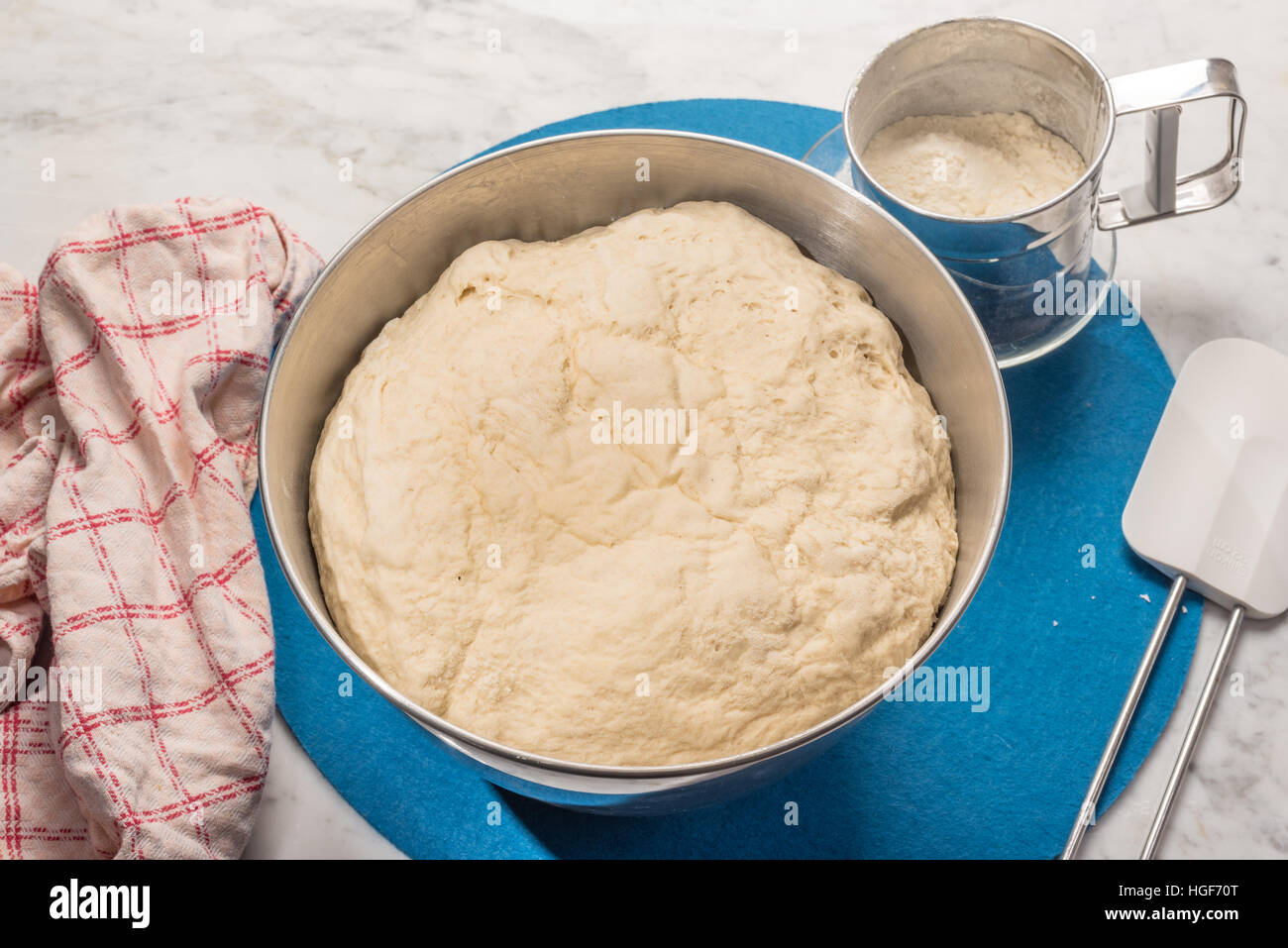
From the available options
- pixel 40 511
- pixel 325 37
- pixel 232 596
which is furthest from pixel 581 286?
pixel 325 37

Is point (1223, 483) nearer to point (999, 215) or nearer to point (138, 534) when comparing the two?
point (999, 215)

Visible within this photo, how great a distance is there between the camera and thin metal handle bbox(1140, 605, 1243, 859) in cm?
130

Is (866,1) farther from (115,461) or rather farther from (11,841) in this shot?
(11,841)

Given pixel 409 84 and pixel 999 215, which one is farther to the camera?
pixel 409 84

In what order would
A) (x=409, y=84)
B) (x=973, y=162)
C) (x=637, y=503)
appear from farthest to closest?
(x=409, y=84) < (x=973, y=162) < (x=637, y=503)

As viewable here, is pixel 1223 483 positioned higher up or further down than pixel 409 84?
further down

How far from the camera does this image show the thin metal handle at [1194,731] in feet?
4.26

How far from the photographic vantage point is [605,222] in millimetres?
1353

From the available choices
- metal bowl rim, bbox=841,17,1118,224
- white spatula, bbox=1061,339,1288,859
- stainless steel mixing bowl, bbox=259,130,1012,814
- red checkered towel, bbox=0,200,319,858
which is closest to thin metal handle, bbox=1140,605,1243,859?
white spatula, bbox=1061,339,1288,859

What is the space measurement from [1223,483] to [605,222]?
79 cm

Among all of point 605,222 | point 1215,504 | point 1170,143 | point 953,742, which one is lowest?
point 953,742

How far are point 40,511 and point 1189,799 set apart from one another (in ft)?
4.48

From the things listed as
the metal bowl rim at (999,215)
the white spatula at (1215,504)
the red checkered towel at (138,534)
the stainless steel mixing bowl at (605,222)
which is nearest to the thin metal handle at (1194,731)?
the white spatula at (1215,504)

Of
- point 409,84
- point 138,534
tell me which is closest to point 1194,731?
point 138,534
